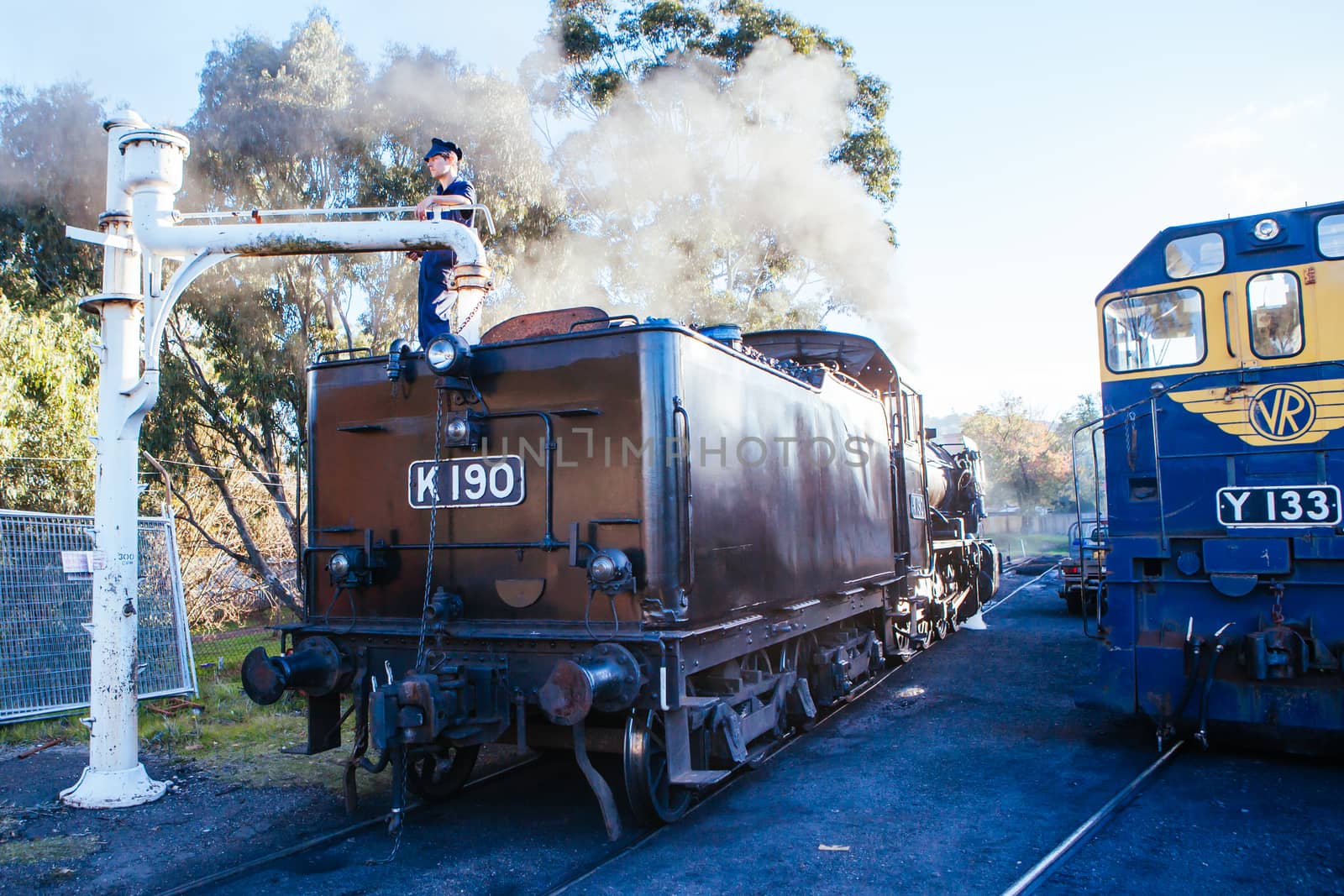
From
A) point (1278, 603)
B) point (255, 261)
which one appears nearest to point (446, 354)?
point (1278, 603)

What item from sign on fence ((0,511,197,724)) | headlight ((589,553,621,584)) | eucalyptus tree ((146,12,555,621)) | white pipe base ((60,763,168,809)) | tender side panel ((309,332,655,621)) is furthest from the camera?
eucalyptus tree ((146,12,555,621))

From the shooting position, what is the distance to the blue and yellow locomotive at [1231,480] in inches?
234

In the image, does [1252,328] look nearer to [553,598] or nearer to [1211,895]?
[1211,895]

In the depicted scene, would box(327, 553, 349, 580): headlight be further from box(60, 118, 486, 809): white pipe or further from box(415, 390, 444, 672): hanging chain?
box(60, 118, 486, 809): white pipe

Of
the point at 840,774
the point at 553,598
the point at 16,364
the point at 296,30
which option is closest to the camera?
the point at 553,598

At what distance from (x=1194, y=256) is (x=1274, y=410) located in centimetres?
123

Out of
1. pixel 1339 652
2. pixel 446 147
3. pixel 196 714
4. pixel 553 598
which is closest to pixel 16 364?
pixel 196 714

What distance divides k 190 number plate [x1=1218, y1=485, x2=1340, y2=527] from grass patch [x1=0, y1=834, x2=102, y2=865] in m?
7.21

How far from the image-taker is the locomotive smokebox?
5.04 metres

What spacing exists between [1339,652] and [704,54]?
17505 mm

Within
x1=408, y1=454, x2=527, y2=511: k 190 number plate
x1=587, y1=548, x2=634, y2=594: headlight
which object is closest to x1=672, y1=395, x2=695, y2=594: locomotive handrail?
x1=587, y1=548, x2=634, y2=594: headlight

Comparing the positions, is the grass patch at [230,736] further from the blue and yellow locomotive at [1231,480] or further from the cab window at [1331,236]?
the cab window at [1331,236]

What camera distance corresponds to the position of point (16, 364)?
37.4ft

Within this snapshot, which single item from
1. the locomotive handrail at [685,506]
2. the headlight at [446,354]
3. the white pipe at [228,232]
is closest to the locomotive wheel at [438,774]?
the locomotive handrail at [685,506]
